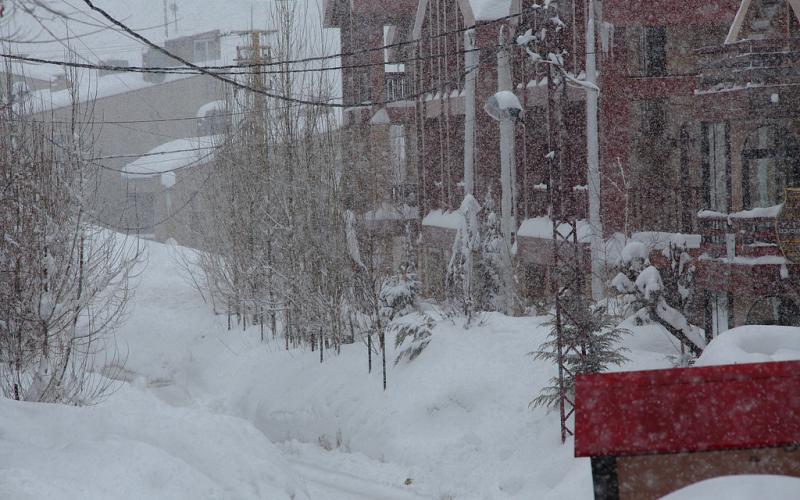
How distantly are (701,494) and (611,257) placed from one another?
16239mm

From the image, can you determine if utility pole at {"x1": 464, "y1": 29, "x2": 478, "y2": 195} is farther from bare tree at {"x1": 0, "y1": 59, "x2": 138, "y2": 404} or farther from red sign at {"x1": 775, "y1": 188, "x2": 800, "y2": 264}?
bare tree at {"x1": 0, "y1": 59, "x2": 138, "y2": 404}

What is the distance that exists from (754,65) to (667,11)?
4408 mm

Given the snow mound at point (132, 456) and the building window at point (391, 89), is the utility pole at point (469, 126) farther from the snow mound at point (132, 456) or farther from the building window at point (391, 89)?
the snow mound at point (132, 456)

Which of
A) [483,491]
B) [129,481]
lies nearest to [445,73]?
[483,491]

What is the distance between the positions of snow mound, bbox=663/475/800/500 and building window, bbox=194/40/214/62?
68449 millimetres

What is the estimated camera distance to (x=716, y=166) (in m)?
19.0

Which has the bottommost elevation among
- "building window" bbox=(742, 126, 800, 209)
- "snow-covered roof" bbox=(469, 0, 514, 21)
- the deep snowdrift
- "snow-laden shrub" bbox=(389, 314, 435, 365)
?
the deep snowdrift

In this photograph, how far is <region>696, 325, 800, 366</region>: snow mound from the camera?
9.71 meters

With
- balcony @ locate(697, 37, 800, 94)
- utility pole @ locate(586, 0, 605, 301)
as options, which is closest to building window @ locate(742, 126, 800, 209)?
balcony @ locate(697, 37, 800, 94)

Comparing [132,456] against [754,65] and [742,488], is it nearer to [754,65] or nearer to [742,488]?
[742,488]

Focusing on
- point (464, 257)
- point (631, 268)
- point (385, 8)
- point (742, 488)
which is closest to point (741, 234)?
point (631, 268)

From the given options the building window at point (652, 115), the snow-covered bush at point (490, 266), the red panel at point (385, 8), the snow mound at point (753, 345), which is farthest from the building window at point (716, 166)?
the red panel at point (385, 8)

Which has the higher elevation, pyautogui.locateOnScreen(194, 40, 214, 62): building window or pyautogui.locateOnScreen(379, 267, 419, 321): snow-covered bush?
pyautogui.locateOnScreen(194, 40, 214, 62): building window

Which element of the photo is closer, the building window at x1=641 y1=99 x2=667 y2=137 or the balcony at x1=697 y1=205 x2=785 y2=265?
the balcony at x1=697 y1=205 x2=785 y2=265
